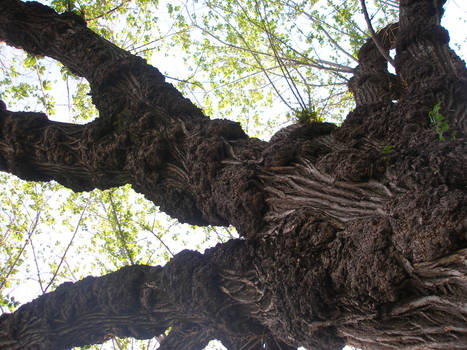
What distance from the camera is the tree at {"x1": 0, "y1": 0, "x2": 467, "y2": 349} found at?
2070 mm

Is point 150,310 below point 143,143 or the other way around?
below

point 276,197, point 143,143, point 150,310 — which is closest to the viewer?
point 276,197

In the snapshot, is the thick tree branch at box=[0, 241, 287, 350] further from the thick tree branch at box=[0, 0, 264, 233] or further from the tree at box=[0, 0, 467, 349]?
the thick tree branch at box=[0, 0, 264, 233]

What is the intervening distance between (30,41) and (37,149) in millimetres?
2207

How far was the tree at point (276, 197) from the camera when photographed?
2.07 metres

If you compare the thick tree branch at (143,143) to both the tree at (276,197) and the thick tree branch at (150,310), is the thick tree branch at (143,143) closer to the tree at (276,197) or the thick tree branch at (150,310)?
the tree at (276,197)

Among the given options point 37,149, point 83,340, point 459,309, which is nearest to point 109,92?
point 37,149

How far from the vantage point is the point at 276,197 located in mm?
3172

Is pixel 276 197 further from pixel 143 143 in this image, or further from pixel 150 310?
pixel 150 310

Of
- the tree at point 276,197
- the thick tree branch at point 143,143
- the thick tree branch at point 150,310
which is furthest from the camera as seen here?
the thick tree branch at point 143,143

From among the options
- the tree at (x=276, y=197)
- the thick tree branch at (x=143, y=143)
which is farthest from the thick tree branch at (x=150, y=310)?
the thick tree branch at (x=143, y=143)

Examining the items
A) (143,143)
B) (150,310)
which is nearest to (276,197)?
(143,143)

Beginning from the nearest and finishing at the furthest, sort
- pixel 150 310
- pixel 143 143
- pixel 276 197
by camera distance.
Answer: pixel 276 197 → pixel 150 310 → pixel 143 143

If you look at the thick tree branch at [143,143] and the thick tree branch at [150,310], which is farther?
the thick tree branch at [143,143]
